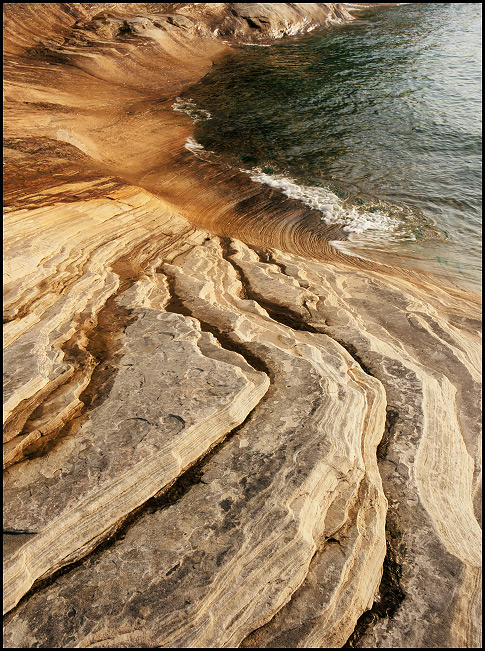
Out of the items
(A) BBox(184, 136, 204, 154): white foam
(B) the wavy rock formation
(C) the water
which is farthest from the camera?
(A) BBox(184, 136, 204, 154): white foam

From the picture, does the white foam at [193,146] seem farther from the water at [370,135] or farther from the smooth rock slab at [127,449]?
the smooth rock slab at [127,449]

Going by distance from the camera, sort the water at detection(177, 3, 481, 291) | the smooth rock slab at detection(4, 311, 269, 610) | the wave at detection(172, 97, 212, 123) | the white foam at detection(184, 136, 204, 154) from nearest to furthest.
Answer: the smooth rock slab at detection(4, 311, 269, 610) → the water at detection(177, 3, 481, 291) → the white foam at detection(184, 136, 204, 154) → the wave at detection(172, 97, 212, 123)

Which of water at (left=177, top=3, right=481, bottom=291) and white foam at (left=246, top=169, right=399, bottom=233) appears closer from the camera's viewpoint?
water at (left=177, top=3, right=481, bottom=291)

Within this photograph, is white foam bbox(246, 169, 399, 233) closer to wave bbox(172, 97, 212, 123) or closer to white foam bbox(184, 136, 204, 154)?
white foam bbox(184, 136, 204, 154)

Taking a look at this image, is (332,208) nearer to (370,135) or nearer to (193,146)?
(370,135)

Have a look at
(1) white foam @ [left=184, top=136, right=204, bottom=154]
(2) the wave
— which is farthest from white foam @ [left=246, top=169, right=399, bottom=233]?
(2) the wave

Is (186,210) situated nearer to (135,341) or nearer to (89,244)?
(89,244)

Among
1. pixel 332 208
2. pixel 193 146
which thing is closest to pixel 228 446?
pixel 332 208
